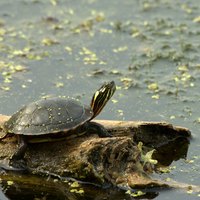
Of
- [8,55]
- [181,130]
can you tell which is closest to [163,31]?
[8,55]

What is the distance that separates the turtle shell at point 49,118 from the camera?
707 cm

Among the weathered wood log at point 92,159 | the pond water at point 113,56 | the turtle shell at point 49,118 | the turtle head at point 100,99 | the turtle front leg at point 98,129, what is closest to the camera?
the weathered wood log at point 92,159

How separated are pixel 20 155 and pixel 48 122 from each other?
1.59ft

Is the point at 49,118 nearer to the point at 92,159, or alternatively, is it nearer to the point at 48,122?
the point at 48,122

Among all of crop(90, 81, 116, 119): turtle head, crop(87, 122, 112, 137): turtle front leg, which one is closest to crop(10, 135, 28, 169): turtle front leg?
crop(87, 122, 112, 137): turtle front leg

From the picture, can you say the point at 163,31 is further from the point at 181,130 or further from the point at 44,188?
the point at 44,188

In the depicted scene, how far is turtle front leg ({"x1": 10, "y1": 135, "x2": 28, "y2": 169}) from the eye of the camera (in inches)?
281

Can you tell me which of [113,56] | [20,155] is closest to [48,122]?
[20,155]

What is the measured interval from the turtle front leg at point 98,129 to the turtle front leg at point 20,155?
0.76m

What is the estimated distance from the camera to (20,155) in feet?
23.6

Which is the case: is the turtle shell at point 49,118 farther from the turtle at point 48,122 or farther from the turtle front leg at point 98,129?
the turtle front leg at point 98,129

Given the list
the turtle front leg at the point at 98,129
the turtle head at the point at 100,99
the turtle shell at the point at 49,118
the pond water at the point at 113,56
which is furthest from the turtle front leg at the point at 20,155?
the pond water at the point at 113,56

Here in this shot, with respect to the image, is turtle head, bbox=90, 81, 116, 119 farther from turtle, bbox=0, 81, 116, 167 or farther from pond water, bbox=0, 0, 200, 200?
pond water, bbox=0, 0, 200, 200

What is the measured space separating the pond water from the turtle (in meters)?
1.12
